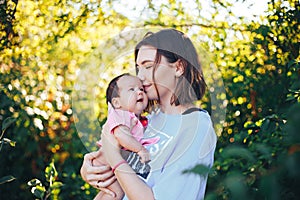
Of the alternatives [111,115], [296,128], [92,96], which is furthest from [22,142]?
[296,128]

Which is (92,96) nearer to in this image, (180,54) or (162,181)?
(180,54)

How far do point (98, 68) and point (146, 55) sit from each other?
0.43 metres

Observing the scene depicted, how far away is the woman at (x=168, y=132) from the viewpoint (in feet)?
5.90

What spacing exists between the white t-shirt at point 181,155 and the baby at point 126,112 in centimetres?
5

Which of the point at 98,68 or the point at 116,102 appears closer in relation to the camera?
the point at 116,102

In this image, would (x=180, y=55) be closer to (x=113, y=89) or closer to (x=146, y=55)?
(x=146, y=55)

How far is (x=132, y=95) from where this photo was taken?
188cm

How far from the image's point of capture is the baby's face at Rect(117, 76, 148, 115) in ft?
6.17

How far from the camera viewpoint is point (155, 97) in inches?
76.7

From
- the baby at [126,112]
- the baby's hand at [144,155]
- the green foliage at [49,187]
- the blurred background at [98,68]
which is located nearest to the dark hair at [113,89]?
the baby at [126,112]

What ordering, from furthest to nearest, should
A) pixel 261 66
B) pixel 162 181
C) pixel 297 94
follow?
pixel 261 66 < pixel 297 94 < pixel 162 181

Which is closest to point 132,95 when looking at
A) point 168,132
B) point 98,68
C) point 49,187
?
point 168,132

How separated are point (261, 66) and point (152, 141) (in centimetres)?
157

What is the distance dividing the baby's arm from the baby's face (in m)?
0.09
